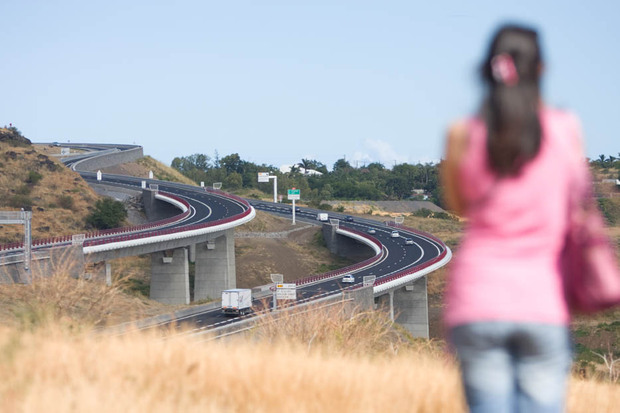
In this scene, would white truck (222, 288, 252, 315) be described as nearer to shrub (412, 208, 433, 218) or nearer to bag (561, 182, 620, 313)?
bag (561, 182, 620, 313)

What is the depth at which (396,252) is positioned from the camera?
91.0 m

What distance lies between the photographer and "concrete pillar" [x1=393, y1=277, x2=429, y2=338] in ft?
266

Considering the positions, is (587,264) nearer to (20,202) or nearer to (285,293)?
(285,293)

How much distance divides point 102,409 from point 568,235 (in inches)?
126

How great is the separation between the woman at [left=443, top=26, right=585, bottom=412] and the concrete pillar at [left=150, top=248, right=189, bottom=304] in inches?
2820

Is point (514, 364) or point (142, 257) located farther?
point (142, 257)

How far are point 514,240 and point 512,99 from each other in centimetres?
62


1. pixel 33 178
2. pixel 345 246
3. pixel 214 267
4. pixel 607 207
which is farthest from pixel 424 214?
pixel 607 207

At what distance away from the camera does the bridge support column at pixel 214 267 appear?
265ft

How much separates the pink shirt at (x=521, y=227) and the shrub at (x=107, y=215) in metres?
90.4

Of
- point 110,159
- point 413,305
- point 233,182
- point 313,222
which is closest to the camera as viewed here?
point 413,305

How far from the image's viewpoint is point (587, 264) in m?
3.81

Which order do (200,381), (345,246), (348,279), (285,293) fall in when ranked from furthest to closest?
(345,246)
(348,279)
(285,293)
(200,381)

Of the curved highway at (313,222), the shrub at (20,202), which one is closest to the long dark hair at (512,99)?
the curved highway at (313,222)
